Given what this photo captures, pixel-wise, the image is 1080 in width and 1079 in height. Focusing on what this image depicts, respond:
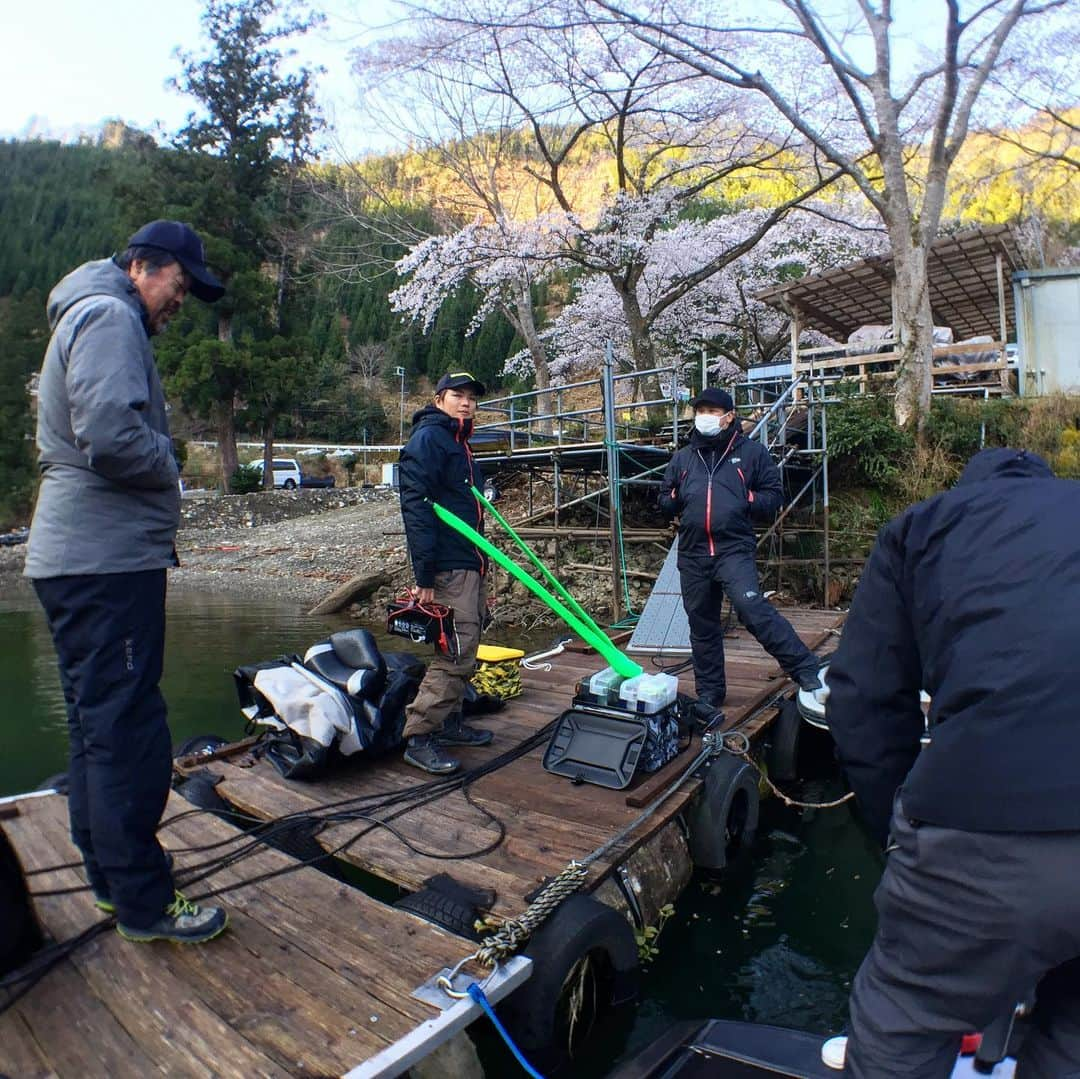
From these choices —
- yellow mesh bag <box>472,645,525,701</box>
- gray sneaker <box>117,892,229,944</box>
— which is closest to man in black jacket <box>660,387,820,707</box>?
yellow mesh bag <box>472,645,525,701</box>

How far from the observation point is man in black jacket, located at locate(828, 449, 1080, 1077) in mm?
1353

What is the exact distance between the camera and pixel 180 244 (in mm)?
2385

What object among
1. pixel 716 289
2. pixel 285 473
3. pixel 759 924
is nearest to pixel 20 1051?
pixel 759 924

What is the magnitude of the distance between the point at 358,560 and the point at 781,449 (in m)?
10.7

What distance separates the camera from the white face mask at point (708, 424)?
482cm

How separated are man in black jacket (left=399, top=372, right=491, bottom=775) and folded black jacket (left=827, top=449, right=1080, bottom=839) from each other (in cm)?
250

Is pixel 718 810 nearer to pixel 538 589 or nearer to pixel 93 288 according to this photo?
pixel 538 589

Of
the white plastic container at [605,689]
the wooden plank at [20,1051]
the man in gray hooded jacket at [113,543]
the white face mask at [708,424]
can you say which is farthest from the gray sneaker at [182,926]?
the white face mask at [708,424]

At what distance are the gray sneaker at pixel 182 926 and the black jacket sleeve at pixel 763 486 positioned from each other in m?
3.46

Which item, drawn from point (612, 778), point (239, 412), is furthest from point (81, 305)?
point (239, 412)

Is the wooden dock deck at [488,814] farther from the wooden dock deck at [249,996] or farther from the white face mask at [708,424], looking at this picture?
the white face mask at [708,424]

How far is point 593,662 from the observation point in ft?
21.2

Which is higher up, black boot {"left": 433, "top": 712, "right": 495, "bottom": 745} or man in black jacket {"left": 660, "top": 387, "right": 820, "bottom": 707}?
man in black jacket {"left": 660, "top": 387, "right": 820, "bottom": 707}

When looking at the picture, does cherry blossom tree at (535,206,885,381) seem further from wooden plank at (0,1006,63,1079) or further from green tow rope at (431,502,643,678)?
wooden plank at (0,1006,63,1079)
